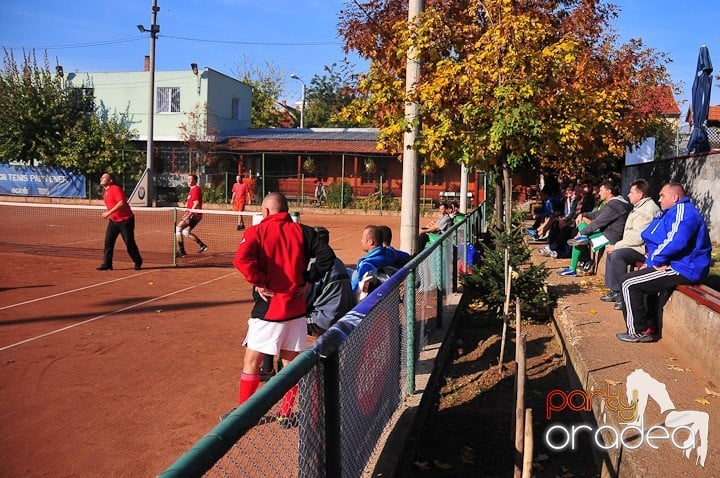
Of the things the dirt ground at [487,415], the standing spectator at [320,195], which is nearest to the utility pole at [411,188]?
the dirt ground at [487,415]

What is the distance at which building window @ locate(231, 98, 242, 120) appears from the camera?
45156mm

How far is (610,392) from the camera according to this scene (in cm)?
537

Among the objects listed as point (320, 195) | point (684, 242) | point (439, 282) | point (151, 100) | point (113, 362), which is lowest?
point (113, 362)

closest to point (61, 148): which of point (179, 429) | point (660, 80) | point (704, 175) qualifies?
point (660, 80)

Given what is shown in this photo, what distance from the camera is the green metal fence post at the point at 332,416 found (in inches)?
120

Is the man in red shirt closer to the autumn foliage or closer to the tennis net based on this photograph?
the tennis net

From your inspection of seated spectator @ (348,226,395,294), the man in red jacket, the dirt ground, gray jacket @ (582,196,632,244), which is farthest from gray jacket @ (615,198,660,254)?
the man in red jacket

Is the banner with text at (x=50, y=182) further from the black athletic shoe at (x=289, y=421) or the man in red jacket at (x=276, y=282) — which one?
the black athletic shoe at (x=289, y=421)

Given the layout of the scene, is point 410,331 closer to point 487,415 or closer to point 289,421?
point 487,415

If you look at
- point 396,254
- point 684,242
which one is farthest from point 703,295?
point 396,254

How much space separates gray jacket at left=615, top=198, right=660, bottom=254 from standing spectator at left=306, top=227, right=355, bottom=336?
13.7 feet

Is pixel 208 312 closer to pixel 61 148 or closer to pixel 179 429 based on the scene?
pixel 179 429

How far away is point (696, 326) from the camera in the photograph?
604 cm

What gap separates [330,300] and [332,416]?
128 inches
